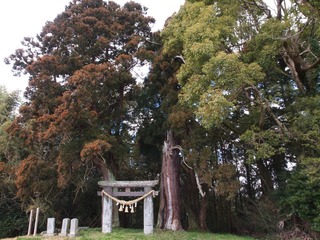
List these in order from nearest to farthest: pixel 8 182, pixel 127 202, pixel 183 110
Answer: pixel 127 202
pixel 183 110
pixel 8 182

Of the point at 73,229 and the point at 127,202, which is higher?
the point at 127,202

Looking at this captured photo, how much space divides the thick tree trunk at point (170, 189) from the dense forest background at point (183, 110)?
0.06 meters

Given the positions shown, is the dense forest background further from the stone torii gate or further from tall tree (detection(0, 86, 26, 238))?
the stone torii gate

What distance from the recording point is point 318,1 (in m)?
7.27

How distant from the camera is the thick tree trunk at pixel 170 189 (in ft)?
36.1

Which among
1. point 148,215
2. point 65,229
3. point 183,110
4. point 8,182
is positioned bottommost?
point 65,229

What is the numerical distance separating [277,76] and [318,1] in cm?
378

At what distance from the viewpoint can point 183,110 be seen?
1043cm

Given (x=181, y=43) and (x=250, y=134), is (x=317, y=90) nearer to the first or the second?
(x=250, y=134)

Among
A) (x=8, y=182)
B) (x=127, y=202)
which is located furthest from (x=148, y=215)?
(x=8, y=182)

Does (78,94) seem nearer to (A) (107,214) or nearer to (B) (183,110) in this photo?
(B) (183,110)

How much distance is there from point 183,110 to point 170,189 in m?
3.23

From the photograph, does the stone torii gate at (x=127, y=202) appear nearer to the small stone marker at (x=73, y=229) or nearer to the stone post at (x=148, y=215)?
the stone post at (x=148, y=215)

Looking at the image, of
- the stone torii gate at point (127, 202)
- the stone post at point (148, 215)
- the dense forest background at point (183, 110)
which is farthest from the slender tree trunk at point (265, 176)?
the stone post at point (148, 215)
